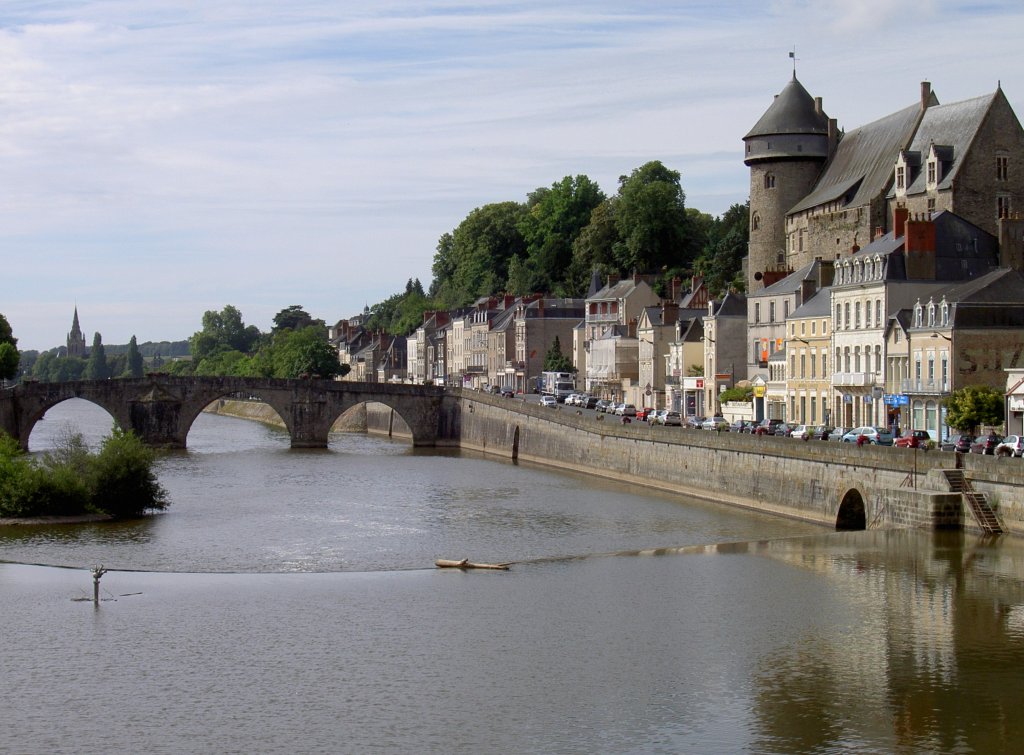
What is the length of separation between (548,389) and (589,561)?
182ft

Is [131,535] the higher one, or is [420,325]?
[420,325]

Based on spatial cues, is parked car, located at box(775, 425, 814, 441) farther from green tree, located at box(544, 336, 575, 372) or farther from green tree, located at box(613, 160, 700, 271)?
green tree, located at box(613, 160, 700, 271)

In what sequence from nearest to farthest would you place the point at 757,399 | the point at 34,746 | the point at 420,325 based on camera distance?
the point at 34,746 < the point at 757,399 < the point at 420,325

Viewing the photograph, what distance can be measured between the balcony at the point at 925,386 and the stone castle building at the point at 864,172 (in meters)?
16.1

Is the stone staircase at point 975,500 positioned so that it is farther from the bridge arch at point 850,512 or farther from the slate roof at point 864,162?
the slate roof at point 864,162

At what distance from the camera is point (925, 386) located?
157 ft

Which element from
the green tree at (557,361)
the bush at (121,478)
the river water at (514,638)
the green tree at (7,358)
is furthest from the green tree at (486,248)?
the river water at (514,638)

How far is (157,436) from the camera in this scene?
77.8 meters

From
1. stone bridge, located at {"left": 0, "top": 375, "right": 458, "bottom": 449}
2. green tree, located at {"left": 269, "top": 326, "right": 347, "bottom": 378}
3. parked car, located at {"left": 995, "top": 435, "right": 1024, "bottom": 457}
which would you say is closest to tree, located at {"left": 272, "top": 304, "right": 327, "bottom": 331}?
green tree, located at {"left": 269, "top": 326, "right": 347, "bottom": 378}

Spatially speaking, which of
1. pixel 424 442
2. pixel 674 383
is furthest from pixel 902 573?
pixel 424 442

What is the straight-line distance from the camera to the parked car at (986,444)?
40.8 m

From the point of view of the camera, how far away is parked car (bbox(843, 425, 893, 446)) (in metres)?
44.8

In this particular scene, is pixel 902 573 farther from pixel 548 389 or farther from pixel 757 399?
pixel 548 389

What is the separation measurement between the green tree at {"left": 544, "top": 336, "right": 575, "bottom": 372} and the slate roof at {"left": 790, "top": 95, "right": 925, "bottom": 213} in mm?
20178
